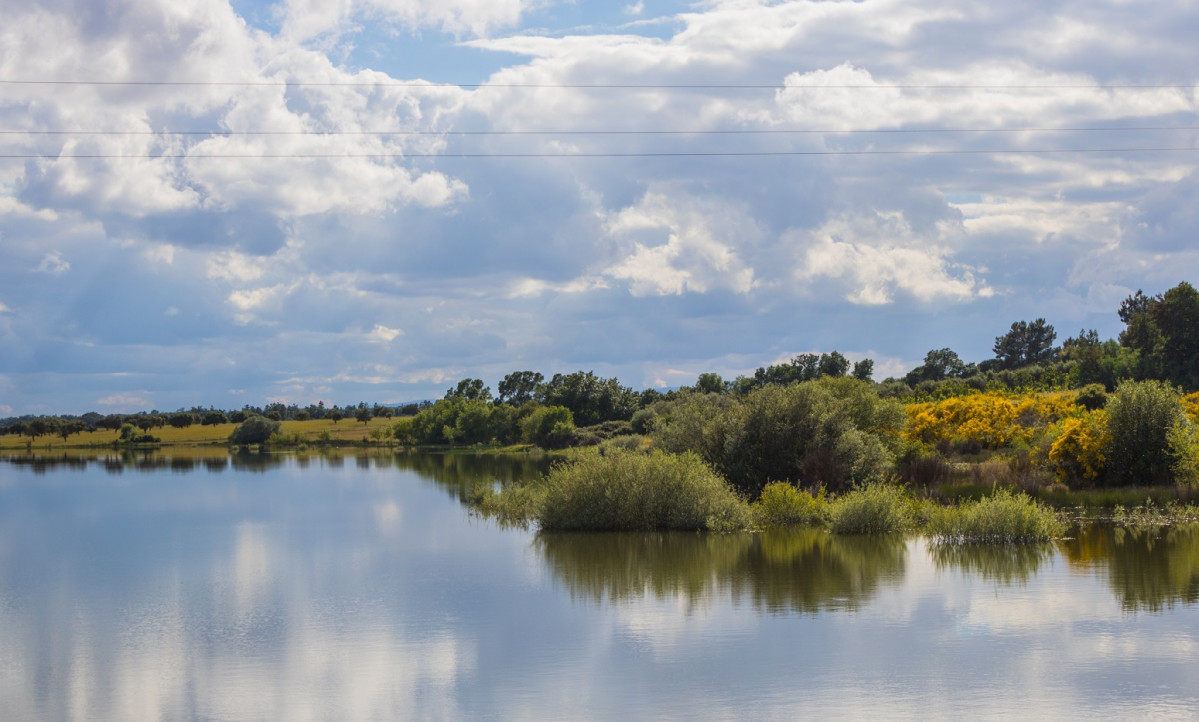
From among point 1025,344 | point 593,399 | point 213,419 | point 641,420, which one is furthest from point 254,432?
point 1025,344

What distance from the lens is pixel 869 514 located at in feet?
104

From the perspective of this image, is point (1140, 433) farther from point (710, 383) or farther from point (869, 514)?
point (710, 383)

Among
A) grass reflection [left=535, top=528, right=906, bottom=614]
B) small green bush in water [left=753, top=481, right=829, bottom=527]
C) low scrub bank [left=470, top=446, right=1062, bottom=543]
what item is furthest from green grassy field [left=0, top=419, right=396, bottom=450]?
grass reflection [left=535, top=528, right=906, bottom=614]

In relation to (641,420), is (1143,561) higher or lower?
lower

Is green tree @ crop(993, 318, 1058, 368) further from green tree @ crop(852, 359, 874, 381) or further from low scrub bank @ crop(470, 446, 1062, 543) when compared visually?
low scrub bank @ crop(470, 446, 1062, 543)

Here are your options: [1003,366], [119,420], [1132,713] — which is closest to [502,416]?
[1003,366]

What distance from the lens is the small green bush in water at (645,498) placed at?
3288cm

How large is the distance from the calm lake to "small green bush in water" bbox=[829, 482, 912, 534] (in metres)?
0.84

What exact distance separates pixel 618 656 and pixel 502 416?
360ft

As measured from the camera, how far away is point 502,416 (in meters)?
127

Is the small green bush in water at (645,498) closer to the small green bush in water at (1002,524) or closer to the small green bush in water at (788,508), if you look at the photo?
the small green bush in water at (788,508)

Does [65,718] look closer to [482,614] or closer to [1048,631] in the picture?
[482,614]

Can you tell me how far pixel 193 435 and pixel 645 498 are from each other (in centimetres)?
12573

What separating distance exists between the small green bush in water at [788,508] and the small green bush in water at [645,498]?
1.00m
